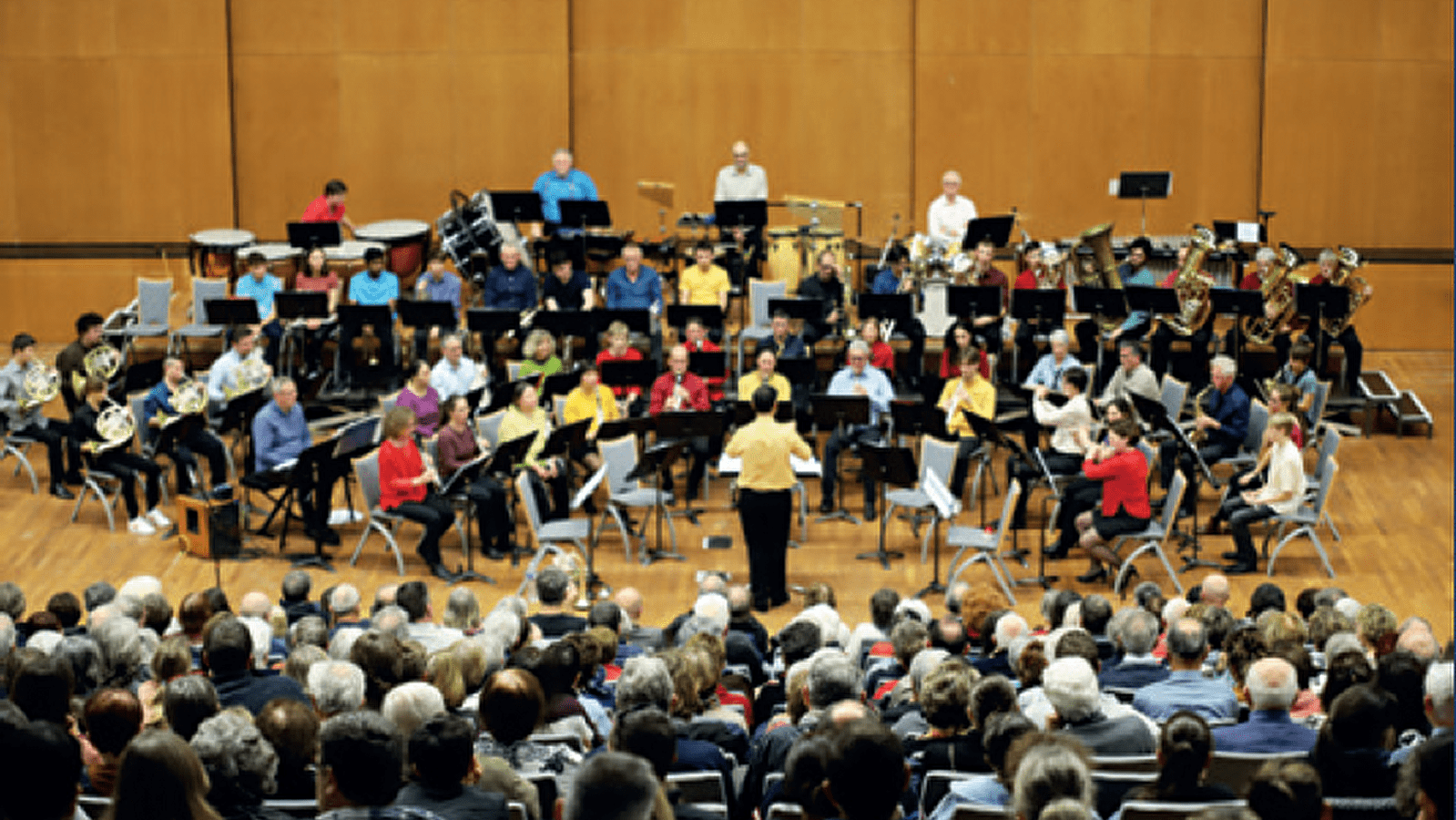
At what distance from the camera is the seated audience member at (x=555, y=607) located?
9.61 meters

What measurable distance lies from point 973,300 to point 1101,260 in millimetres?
2188

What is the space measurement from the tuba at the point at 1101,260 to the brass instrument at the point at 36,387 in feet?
31.6

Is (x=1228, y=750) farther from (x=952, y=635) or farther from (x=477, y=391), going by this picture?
(x=477, y=391)

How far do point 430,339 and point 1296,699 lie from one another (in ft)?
35.3

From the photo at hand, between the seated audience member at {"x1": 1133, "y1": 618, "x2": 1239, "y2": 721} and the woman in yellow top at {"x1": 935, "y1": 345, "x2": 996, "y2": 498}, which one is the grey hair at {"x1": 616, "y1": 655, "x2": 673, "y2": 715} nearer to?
the seated audience member at {"x1": 1133, "y1": 618, "x2": 1239, "y2": 721}

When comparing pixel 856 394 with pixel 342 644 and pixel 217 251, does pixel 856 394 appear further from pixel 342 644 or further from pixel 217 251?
pixel 342 644

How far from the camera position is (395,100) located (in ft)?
69.3

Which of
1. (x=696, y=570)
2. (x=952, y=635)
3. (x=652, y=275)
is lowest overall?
(x=696, y=570)

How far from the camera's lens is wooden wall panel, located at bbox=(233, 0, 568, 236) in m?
21.0

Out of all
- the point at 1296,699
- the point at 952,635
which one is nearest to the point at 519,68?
the point at 952,635

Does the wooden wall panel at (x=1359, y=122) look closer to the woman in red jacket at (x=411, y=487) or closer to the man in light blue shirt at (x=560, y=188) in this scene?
the man in light blue shirt at (x=560, y=188)

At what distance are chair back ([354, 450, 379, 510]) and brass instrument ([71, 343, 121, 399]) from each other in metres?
3.25

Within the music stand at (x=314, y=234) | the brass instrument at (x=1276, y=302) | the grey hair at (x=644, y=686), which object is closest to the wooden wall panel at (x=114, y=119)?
the music stand at (x=314, y=234)

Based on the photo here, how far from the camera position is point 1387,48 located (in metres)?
20.9
